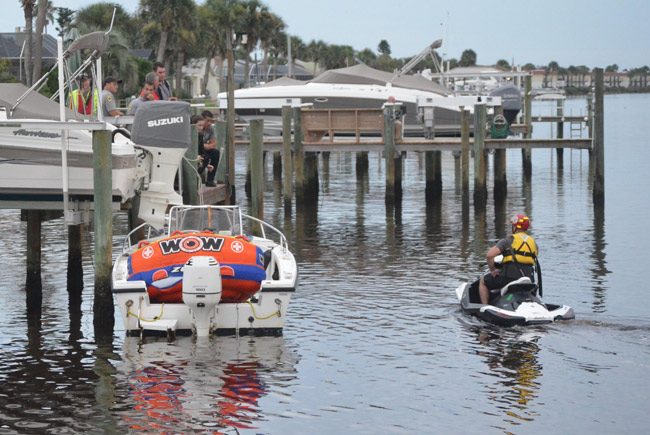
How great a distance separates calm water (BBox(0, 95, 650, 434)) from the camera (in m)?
13.1

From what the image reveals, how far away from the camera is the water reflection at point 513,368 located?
13.4 m

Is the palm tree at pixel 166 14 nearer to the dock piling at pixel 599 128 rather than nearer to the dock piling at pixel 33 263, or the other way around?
the dock piling at pixel 599 128

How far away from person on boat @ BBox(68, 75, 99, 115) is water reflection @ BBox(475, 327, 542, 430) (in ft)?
20.5

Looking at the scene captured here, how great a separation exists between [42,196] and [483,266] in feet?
30.2

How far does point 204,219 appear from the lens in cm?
1703

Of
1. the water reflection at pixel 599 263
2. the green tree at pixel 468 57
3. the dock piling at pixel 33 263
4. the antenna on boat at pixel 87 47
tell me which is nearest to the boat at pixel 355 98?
the water reflection at pixel 599 263

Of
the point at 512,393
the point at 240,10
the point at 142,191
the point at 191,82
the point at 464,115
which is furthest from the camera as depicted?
the point at 191,82

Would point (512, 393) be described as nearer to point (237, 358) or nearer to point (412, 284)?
point (237, 358)

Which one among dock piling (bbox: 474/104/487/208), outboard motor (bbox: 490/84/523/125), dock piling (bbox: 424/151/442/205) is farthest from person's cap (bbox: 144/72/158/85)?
outboard motor (bbox: 490/84/523/125)

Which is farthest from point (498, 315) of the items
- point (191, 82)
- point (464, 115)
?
point (191, 82)

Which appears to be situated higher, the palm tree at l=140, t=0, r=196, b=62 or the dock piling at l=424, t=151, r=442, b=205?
the palm tree at l=140, t=0, r=196, b=62

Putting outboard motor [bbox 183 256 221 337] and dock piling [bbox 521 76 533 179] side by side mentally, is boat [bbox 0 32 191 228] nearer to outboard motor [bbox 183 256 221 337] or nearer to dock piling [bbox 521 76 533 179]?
outboard motor [bbox 183 256 221 337]

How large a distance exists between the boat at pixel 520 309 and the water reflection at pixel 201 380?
2.95 m

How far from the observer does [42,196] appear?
17.1 m
